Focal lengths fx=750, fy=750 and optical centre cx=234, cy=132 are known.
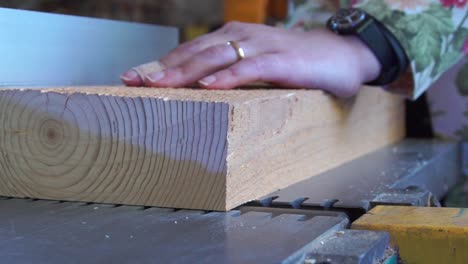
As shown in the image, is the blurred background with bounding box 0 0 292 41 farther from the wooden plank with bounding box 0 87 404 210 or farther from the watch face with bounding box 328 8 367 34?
the wooden plank with bounding box 0 87 404 210

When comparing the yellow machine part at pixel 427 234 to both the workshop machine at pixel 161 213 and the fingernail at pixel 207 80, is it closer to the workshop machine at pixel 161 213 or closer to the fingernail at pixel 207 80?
the workshop machine at pixel 161 213

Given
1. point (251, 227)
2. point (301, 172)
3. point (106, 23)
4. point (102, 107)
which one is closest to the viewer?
point (251, 227)

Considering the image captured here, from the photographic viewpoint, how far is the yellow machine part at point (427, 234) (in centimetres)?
68

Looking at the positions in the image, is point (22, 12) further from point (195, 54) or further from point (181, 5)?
point (181, 5)

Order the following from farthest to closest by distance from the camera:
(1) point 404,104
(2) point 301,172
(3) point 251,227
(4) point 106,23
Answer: (1) point 404,104 → (4) point 106,23 → (2) point 301,172 → (3) point 251,227

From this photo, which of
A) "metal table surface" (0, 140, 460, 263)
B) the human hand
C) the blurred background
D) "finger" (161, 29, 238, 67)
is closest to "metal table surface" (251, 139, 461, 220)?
"metal table surface" (0, 140, 460, 263)

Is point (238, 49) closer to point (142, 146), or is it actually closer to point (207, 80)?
point (207, 80)

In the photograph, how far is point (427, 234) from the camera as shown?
0.69 meters

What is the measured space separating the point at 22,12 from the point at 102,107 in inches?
11.9

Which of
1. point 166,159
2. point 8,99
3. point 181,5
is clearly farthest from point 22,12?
point 181,5

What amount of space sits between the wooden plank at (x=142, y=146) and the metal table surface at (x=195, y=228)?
0.02 m

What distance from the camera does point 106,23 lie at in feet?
4.11

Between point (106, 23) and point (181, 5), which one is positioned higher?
point (181, 5)

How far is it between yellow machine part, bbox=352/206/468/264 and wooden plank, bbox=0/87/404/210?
0.16 m
